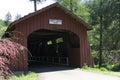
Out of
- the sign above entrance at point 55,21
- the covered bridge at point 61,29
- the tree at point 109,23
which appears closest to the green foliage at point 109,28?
the tree at point 109,23

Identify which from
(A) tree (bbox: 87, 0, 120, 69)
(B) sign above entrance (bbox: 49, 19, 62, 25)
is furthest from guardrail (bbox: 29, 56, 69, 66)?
(A) tree (bbox: 87, 0, 120, 69)

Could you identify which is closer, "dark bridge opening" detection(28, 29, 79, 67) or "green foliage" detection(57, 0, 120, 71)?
"dark bridge opening" detection(28, 29, 79, 67)

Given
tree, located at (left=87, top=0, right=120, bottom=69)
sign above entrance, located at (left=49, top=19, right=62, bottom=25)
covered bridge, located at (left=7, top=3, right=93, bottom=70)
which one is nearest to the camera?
covered bridge, located at (left=7, top=3, right=93, bottom=70)

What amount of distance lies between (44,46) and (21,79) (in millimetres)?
17477

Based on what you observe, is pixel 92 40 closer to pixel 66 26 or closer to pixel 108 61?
pixel 108 61

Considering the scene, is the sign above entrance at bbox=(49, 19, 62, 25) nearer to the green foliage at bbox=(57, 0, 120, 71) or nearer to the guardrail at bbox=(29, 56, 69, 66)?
the guardrail at bbox=(29, 56, 69, 66)

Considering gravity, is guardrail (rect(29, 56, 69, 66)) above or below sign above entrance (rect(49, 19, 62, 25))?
below

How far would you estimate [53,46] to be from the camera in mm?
26203

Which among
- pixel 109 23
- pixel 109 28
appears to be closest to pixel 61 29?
pixel 109 23

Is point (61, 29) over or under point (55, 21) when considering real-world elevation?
under

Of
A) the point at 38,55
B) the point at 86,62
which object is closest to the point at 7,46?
the point at 86,62

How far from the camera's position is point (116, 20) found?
29219 mm

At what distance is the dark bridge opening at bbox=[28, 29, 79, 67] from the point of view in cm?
2122

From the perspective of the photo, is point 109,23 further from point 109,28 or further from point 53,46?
point 53,46
